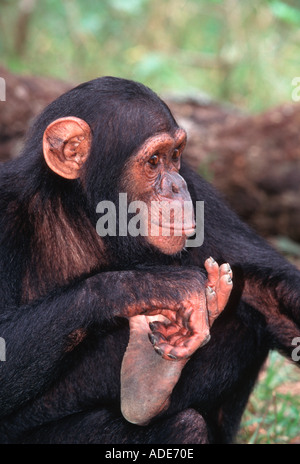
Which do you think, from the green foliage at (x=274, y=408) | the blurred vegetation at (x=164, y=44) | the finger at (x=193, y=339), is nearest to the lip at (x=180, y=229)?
the finger at (x=193, y=339)

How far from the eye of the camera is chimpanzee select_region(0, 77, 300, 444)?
3.41 meters

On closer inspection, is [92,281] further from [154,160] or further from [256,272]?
[256,272]

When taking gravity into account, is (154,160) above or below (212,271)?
above

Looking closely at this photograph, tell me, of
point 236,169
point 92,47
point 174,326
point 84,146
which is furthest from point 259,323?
point 92,47

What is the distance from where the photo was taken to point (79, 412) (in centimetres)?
378

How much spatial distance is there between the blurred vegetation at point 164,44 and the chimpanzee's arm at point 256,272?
263 inches

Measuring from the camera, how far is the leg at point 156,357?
10.9 feet

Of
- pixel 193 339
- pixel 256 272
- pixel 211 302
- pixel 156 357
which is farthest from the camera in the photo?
pixel 256 272

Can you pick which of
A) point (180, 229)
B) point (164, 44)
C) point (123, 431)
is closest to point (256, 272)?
point (180, 229)

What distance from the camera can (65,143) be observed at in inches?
143

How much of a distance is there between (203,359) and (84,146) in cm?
132

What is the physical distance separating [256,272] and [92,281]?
1.12m
